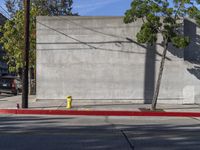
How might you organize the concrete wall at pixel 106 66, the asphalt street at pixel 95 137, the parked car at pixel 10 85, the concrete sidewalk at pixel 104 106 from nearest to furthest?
the asphalt street at pixel 95 137, the concrete sidewalk at pixel 104 106, the concrete wall at pixel 106 66, the parked car at pixel 10 85

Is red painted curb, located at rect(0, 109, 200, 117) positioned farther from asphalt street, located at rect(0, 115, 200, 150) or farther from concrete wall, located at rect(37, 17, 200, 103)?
asphalt street, located at rect(0, 115, 200, 150)

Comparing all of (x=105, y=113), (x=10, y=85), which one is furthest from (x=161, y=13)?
(x=10, y=85)

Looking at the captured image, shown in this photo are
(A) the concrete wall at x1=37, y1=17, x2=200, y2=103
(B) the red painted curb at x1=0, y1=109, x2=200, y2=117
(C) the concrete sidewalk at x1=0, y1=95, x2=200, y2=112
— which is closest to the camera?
(B) the red painted curb at x1=0, y1=109, x2=200, y2=117

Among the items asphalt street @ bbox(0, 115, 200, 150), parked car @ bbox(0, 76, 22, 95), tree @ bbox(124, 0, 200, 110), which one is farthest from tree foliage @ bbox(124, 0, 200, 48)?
parked car @ bbox(0, 76, 22, 95)

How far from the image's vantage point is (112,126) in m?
16.8

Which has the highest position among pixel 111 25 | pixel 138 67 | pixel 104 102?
pixel 111 25

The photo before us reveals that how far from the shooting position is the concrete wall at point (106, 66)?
28.6 m

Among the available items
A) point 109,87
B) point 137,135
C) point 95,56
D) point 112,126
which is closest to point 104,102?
point 109,87

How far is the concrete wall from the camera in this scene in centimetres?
2858

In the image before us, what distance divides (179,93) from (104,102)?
13.9 feet

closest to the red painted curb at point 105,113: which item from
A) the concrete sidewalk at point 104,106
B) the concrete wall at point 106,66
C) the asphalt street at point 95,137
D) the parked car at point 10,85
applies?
the concrete sidewalk at point 104,106

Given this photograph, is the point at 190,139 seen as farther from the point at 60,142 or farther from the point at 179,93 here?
the point at 179,93

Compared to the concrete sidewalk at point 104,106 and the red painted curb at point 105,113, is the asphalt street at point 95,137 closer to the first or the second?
the red painted curb at point 105,113

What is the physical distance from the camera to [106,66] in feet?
94.0
